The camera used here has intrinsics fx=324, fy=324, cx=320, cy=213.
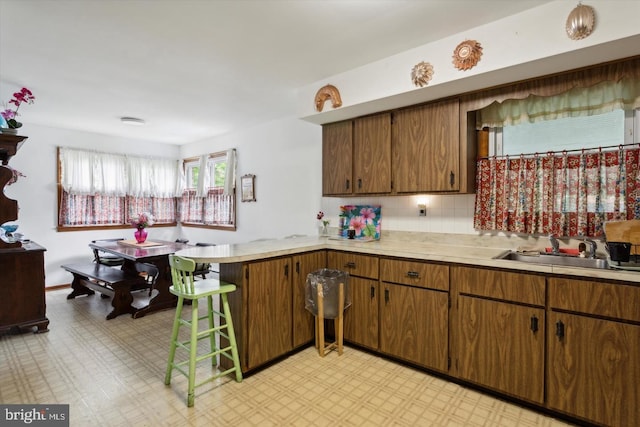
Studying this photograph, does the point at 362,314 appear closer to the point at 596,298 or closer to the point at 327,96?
the point at 596,298

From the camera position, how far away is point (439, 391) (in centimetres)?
226

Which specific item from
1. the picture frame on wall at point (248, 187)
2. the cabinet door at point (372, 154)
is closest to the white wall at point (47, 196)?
the picture frame on wall at point (248, 187)

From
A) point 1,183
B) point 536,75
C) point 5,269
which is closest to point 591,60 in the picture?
point 536,75

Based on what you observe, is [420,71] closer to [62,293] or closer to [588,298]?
[588,298]

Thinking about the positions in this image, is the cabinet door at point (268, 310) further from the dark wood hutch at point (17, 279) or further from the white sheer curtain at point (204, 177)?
the white sheer curtain at point (204, 177)

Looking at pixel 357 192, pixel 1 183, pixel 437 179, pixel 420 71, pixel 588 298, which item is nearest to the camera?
pixel 588 298

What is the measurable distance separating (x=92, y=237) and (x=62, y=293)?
100cm

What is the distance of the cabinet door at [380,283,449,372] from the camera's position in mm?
2373

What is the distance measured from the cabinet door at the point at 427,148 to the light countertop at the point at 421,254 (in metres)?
0.55

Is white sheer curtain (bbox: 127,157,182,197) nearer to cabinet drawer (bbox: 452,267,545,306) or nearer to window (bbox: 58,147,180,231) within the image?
window (bbox: 58,147,180,231)

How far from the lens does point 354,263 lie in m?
2.85

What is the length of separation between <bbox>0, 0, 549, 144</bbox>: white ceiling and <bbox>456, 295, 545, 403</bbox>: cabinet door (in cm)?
190

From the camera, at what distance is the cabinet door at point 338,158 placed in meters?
3.30

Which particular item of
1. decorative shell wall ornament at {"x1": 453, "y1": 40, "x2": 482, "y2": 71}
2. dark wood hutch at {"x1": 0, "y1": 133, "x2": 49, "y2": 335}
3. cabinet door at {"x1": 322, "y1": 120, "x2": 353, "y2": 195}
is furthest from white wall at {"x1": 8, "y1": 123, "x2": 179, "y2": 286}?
decorative shell wall ornament at {"x1": 453, "y1": 40, "x2": 482, "y2": 71}
